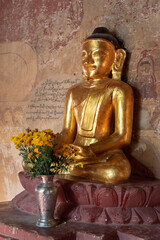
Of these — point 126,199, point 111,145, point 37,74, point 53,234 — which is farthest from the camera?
point 37,74

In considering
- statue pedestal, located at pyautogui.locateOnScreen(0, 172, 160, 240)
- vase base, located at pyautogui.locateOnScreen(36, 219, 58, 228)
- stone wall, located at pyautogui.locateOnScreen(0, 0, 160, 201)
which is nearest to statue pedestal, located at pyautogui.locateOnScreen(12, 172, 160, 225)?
statue pedestal, located at pyautogui.locateOnScreen(0, 172, 160, 240)

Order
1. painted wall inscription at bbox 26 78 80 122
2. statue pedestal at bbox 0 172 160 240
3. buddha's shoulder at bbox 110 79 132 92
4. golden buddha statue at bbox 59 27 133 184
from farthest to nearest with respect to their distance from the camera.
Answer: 1. painted wall inscription at bbox 26 78 80 122
2. buddha's shoulder at bbox 110 79 132 92
3. golden buddha statue at bbox 59 27 133 184
4. statue pedestal at bbox 0 172 160 240

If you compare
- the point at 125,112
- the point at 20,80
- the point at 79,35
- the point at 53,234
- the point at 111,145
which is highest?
the point at 79,35

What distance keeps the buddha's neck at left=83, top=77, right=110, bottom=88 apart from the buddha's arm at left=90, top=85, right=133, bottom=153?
7.3 inches

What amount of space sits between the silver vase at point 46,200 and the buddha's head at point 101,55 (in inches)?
54.1

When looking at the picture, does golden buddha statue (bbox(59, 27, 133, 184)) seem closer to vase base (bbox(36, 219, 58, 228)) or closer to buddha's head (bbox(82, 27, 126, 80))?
buddha's head (bbox(82, 27, 126, 80))

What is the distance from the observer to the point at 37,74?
172 inches

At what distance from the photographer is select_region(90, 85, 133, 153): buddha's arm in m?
3.13

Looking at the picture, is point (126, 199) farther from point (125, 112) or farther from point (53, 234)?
point (125, 112)

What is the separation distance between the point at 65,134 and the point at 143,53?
1.15 meters

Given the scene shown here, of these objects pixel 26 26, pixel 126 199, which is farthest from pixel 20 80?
pixel 126 199

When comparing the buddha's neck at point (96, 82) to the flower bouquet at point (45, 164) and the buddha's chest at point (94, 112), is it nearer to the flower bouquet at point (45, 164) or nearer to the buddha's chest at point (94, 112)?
the buddha's chest at point (94, 112)

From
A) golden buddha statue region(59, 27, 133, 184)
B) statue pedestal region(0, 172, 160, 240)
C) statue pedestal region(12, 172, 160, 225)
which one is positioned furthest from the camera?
golden buddha statue region(59, 27, 133, 184)

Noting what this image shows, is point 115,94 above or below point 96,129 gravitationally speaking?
above
